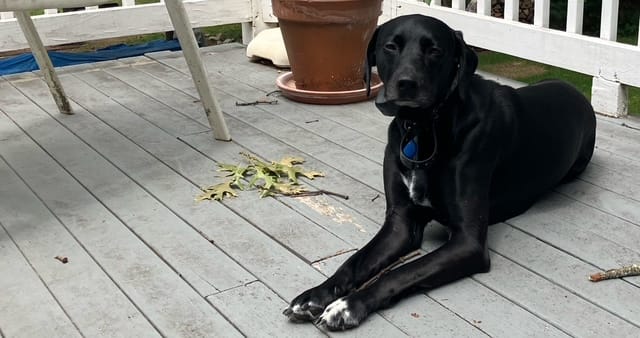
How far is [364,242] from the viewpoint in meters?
2.55

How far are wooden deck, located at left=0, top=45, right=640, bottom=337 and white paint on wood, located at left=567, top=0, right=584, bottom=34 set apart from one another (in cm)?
45

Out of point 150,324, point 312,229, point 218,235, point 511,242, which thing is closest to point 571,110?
point 511,242

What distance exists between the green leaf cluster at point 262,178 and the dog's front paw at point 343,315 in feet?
2.95

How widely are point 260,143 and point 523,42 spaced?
1343 millimetres

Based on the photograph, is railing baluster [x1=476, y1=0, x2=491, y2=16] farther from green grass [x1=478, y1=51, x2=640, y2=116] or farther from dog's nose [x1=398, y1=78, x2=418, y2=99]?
dog's nose [x1=398, y1=78, x2=418, y2=99]

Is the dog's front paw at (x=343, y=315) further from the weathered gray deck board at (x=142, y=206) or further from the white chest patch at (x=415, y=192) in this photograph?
the white chest patch at (x=415, y=192)

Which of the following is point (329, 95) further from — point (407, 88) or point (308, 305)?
point (308, 305)

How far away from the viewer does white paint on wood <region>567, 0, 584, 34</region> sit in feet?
12.3

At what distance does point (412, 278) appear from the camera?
7.17 ft

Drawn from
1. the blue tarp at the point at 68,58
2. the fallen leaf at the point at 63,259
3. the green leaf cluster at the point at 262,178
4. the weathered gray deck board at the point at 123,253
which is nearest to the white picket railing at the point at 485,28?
the blue tarp at the point at 68,58

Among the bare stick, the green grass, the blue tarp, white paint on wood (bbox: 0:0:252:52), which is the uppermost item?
white paint on wood (bbox: 0:0:252:52)

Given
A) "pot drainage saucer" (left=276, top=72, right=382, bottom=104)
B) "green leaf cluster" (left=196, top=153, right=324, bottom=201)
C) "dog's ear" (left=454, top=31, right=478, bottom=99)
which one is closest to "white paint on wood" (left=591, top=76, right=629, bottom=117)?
"pot drainage saucer" (left=276, top=72, right=382, bottom=104)

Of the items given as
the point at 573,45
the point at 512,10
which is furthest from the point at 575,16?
the point at 512,10

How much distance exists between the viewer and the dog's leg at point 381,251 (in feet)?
6.99
